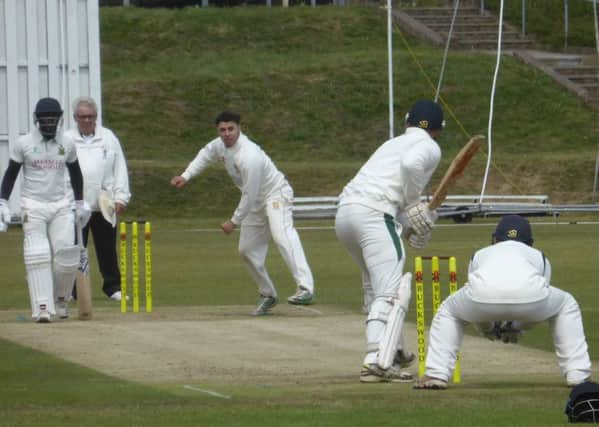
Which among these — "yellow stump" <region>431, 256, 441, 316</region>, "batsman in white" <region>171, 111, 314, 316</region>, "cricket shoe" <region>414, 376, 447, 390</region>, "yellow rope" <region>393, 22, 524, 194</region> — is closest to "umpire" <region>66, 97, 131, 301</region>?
"batsman in white" <region>171, 111, 314, 316</region>

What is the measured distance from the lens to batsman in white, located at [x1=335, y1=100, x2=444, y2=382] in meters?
11.2

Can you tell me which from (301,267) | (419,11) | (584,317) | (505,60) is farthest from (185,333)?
(419,11)

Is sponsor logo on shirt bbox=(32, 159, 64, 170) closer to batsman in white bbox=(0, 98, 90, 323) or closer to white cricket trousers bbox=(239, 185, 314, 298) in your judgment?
batsman in white bbox=(0, 98, 90, 323)

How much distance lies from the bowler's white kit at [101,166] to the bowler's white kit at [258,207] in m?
1.35

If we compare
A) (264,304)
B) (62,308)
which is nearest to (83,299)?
(62,308)

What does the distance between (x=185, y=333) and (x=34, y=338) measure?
1.30 meters

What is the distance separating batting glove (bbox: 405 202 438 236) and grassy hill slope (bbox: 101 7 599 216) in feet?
80.7

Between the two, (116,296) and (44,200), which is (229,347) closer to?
(44,200)

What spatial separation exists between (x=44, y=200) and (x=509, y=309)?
6.20 m

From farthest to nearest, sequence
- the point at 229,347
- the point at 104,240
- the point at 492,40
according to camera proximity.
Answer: the point at 492,40, the point at 104,240, the point at 229,347

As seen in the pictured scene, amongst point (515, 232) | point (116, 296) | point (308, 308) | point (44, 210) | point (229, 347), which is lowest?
point (116, 296)

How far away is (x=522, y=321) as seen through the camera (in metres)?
10.5

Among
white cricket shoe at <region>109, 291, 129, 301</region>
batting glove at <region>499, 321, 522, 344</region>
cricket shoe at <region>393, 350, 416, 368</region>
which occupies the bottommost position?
white cricket shoe at <region>109, 291, 129, 301</region>

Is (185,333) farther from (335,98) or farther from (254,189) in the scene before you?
(335,98)
